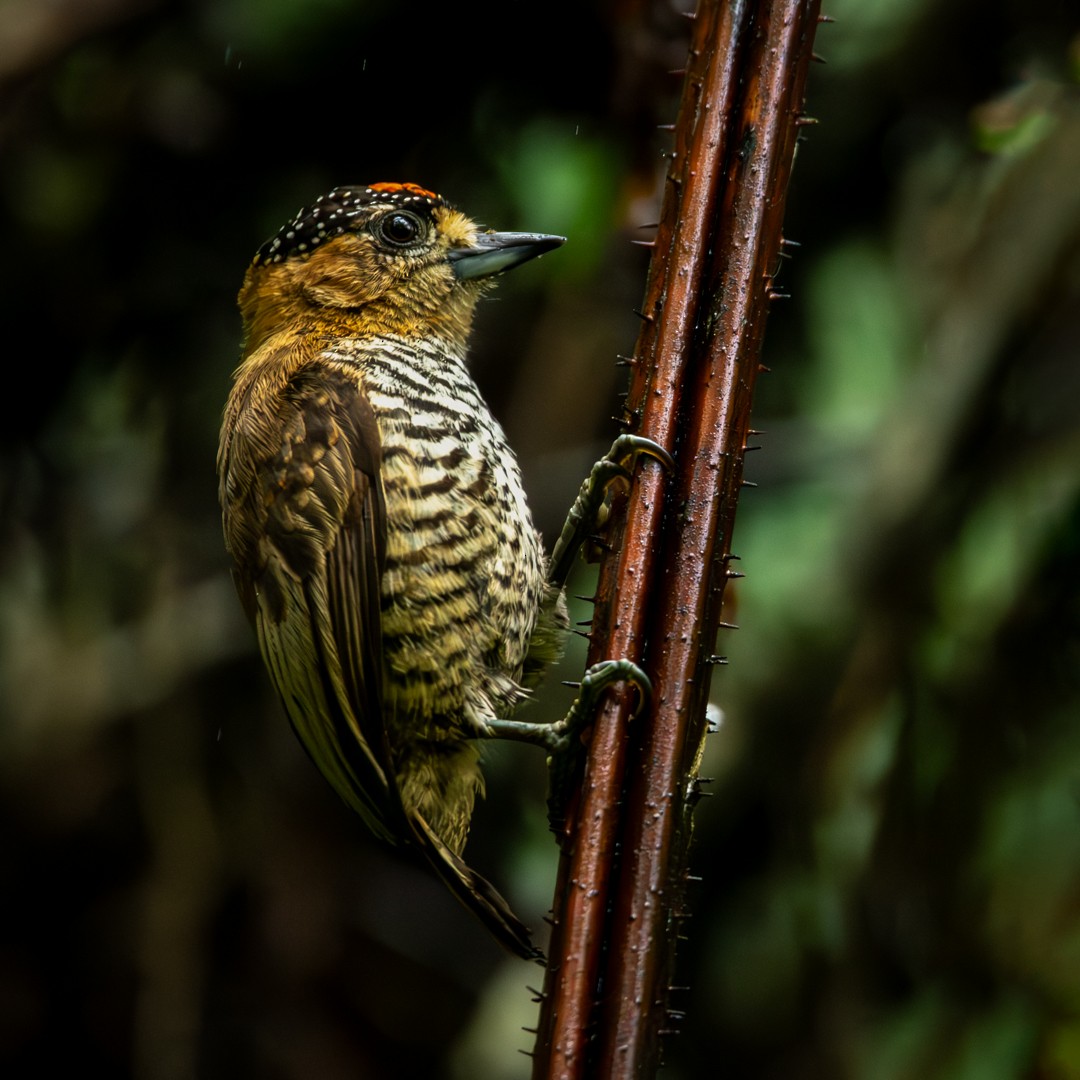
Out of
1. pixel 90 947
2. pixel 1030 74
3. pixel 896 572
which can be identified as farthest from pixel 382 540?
pixel 90 947

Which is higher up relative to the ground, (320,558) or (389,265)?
(389,265)

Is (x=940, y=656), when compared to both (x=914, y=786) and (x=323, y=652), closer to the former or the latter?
(x=914, y=786)

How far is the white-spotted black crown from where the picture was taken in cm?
257

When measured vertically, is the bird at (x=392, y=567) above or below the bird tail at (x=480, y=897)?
above

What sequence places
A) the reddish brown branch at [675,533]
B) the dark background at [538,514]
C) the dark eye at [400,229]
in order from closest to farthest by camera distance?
the reddish brown branch at [675,533] < the dark eye at [400,229] < the dark background at [538,514]

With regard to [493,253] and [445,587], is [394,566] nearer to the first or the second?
[445,587]

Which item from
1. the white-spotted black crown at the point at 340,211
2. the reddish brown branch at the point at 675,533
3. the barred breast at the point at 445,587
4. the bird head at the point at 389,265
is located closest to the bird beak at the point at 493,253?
the bird head at the point at 389,265

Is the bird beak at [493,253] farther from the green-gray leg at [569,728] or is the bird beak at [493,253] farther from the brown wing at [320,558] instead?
the green-gray leg at [569,728]

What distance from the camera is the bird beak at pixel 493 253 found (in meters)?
2.45

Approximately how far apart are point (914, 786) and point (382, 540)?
138 cm

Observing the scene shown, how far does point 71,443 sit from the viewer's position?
3.71m

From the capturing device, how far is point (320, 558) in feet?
7.22

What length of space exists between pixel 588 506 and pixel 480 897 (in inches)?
24.1

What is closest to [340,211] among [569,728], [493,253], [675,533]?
[493,253]
